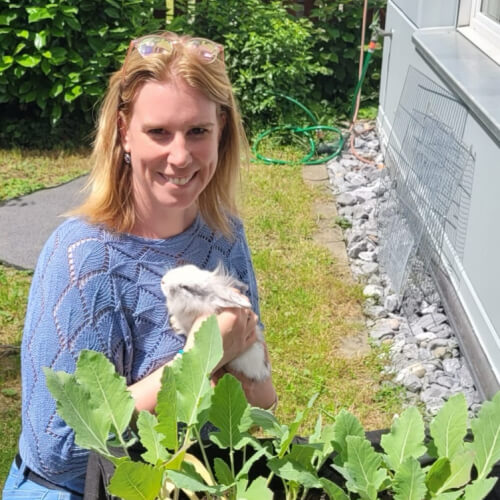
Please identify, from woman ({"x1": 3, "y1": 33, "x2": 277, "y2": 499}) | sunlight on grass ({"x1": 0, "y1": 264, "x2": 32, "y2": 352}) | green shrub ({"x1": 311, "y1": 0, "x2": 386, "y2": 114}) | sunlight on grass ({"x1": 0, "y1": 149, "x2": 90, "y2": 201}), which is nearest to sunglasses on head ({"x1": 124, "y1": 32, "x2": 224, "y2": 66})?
woman ({"x1": 3, "y1": 33, "x2": 277, "y2": 499})

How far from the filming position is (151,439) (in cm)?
84

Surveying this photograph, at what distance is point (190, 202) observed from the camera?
1.93 m

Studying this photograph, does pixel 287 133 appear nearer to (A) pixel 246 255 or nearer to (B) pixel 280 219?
(B) pixel 280 219

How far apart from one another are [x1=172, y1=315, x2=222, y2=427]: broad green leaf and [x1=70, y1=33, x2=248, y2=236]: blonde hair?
1.07 m

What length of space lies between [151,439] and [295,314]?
12.2 feet

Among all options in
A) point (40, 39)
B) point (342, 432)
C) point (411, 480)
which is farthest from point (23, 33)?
point (411, 480)

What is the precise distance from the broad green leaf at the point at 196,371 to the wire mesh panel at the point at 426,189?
11.9 feet

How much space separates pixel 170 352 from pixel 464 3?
4.33 meters

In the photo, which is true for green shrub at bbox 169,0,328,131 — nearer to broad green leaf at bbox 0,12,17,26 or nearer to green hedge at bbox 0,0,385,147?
green hedge at bbox 0,0,385,147

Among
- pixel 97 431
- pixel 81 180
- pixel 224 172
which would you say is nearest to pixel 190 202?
pixel 224 172

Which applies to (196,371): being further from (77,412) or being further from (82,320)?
(82,320)

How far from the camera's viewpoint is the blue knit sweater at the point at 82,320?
1.74 meters

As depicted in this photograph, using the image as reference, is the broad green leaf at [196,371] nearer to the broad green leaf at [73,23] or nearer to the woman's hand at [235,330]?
the woman's hand at [235,330]

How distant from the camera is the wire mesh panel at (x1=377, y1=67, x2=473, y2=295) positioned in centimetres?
447
